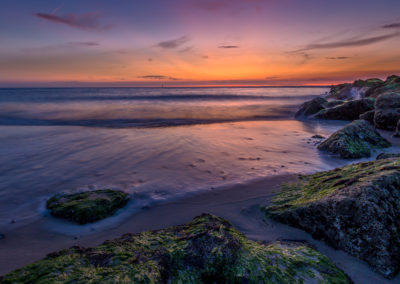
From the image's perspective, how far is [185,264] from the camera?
2.05 meters

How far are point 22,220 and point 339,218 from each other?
15.7 ft

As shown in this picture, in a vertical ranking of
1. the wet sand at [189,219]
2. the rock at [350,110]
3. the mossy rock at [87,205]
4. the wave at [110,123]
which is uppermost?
the rock at [350,110]

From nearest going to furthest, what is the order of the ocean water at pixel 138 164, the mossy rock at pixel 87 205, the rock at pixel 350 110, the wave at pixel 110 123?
the mossy rock at pixel 87 205, the ocean water at pixel 138 164, the rock at pixel 350 110, the wave at pixel 110 123

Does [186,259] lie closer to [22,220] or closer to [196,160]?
[22,220]

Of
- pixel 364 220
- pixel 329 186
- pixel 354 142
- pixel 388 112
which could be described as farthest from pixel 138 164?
pixel 388 112

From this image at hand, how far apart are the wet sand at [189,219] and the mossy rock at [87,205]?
280mm

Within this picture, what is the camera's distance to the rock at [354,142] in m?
6.60

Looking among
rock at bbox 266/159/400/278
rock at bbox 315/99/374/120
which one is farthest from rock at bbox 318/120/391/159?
rock at bbox 315/99/374/120

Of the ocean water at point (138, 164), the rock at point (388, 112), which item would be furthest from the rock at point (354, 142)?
the rock at point (388, 112)

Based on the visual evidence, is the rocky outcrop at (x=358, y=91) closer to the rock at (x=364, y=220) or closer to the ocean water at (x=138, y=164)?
the ocean water at (x=138, y=164)

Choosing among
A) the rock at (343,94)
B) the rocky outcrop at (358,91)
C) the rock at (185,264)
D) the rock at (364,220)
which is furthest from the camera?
the rock at (343,94)

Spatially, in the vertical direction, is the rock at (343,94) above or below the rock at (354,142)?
above

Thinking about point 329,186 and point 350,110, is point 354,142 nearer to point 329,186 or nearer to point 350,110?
point 329,186

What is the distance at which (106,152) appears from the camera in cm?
753
